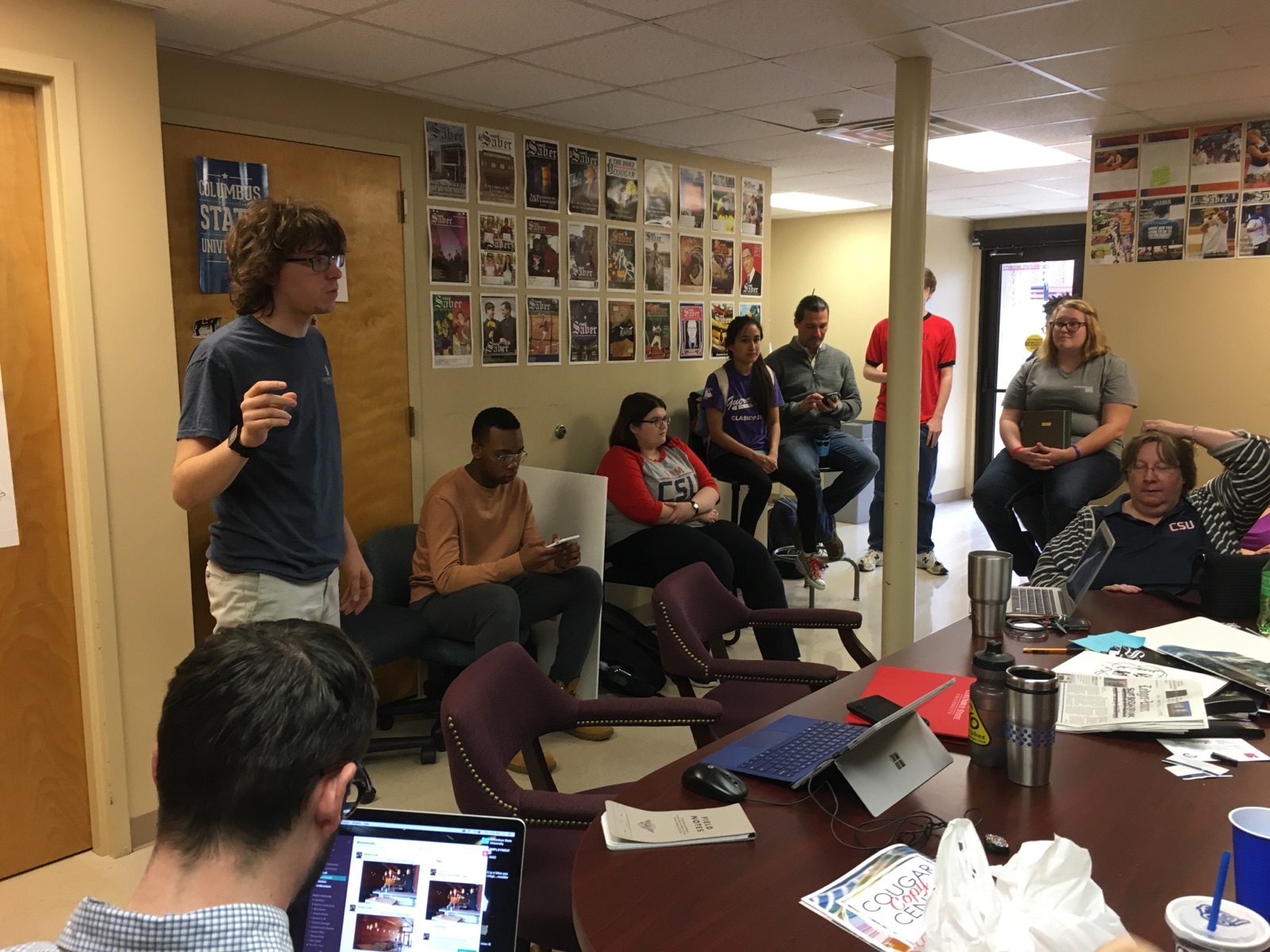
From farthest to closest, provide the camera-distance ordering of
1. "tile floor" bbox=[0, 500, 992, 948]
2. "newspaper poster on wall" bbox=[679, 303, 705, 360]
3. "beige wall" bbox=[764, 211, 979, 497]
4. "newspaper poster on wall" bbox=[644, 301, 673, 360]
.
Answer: "beige wall" bbox=[764, 211, 979, 497] → "newspaper poster on wall" bbox=[679, 303, 705, 360] → "newspaper poster on wall" bbox=[644, 301, 673, 360] → "tile floor" bbox=[0, 500, 992, 948]

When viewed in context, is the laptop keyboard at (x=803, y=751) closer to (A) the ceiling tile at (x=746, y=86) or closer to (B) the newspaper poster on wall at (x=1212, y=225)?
(A) the ceiling tile at (x=746, y=86)

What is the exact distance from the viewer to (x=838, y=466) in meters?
5.75

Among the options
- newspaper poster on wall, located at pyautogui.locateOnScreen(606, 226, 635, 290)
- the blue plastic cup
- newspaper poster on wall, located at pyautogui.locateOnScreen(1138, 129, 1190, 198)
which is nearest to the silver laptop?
the blue plastic cup

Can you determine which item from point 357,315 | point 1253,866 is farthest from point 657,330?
point 1253,866

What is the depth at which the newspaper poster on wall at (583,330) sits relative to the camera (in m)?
4.75

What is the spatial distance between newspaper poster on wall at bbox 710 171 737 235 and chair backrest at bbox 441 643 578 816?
3.87 m

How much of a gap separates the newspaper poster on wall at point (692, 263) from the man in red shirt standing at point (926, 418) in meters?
1.17

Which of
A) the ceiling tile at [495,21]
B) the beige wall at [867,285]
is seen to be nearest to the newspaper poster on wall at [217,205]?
the ceiling tile at [495,21]

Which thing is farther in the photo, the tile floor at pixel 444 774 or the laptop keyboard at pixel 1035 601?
the tile floor at pixel 444 774

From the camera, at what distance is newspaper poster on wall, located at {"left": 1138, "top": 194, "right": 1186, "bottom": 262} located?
471 centimetres

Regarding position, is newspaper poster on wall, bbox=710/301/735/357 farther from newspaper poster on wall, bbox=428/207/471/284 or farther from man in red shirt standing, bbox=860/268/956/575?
newspaper poster on wall, bbox=428/207/471/284

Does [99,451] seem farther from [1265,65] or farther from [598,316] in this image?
[1265,65]

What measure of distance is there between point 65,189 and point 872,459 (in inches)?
167

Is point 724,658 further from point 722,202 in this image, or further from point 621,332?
point 722,202
